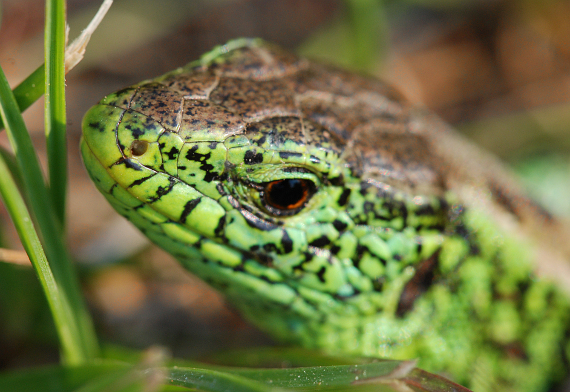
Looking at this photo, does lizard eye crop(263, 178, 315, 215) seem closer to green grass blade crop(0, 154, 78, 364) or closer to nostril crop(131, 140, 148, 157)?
nostril crop(131, 140, 148, 157)

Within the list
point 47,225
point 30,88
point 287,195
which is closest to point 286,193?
point 287,195

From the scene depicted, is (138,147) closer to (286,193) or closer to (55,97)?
(55,97)

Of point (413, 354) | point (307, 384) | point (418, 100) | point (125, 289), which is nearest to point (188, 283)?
point (125, 289)

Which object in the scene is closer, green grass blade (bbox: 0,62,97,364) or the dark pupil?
green grass blade (bbox: 0,62,97,364)

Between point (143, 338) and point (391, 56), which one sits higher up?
point (391, 56)

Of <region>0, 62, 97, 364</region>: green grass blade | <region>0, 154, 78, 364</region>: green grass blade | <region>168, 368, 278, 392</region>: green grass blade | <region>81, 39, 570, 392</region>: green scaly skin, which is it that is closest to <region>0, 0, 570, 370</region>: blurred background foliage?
<region>0, 62, 97, 364</region>: green grass blade

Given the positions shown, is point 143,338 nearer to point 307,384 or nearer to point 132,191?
point 132,191
